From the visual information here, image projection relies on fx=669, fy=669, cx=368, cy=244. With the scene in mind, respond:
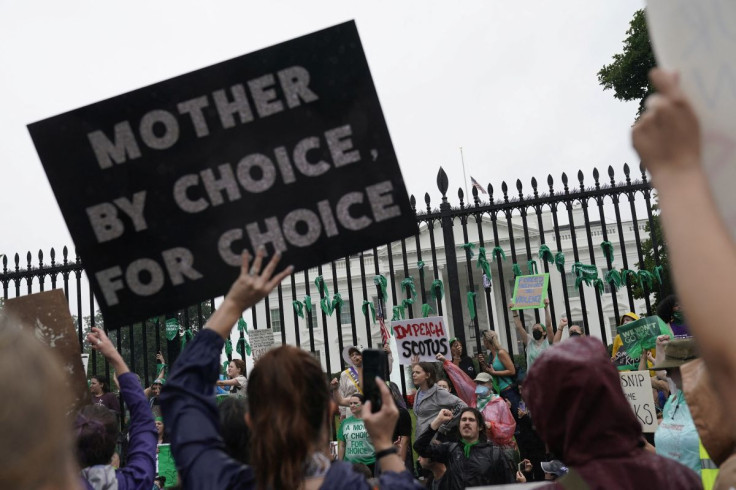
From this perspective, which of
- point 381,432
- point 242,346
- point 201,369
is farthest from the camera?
point 242,346

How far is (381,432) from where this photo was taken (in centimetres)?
195

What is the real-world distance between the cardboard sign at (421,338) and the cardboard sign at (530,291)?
108cm

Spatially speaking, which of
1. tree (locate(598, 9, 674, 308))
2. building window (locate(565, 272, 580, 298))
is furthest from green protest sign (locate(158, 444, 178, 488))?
building window (locate(565, 272, 580, 298))

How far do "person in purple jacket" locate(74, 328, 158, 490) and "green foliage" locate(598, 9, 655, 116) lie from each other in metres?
17.3

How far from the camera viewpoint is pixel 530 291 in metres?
8.00

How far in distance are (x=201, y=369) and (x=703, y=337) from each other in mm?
1539

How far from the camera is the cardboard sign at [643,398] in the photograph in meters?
5.70

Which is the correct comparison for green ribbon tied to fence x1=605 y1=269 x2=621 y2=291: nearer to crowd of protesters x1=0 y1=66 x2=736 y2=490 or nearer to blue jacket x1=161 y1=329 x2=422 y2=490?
crowd of protesters x1=0 y1=66 x2=736 y2=490

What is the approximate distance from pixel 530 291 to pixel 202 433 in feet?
21.2

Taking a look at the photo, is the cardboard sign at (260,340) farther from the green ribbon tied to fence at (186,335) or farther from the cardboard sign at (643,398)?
the cardboard sign at (643,398)

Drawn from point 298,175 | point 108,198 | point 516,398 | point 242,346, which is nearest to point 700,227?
point 298,175

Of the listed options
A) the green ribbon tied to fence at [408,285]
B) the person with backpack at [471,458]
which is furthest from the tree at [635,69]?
the person with backpack at [471,458]

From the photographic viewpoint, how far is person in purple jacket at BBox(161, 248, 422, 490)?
189 centimetres

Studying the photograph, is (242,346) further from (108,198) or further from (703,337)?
(703,337)
